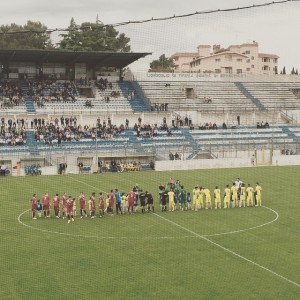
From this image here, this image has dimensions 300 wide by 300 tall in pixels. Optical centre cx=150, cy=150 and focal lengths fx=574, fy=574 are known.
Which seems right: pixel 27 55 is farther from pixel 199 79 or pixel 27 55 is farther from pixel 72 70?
pixel 199 79

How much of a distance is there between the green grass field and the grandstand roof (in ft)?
94.6

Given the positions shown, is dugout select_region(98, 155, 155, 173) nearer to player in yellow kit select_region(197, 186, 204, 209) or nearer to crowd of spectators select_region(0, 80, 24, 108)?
crowd of spectators select_region(0, 80, 24, 108)

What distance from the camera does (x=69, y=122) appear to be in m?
52.2

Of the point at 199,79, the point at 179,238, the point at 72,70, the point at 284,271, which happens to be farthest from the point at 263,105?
the point at 284,271

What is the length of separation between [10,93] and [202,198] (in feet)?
114

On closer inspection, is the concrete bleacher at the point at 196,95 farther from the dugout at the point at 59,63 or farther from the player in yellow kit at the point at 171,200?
the player in yellow kit at the point at 171,200

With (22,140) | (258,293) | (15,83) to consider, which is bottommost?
(258,293)

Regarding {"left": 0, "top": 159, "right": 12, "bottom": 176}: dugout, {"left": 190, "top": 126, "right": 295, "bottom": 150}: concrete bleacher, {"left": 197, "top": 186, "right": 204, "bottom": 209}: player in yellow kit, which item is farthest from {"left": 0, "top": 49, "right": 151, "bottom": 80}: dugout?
{"left": 197, "top": 186, "right": 204, "bottom": 209}: player in yellow kit

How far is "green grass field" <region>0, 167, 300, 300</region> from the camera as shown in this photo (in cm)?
1335

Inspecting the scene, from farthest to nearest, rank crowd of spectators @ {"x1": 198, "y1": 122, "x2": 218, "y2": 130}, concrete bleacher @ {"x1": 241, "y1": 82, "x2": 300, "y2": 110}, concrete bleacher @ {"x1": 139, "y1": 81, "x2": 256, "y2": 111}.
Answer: concrete bleacher @ {"x1": 241, "y1": 82, "x2": 300, "y2": 110}
concrete bleacher @ {"x1": 139, "y1": 81, "x2": 256, "y2": 111}
crowd of spectators @ {"x1": 198, "y1": 122, "x2": 218, "y2": 130}

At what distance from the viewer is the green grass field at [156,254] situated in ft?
43.8

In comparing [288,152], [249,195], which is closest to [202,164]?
[288,152]

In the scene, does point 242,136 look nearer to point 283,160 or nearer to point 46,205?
point 283,160

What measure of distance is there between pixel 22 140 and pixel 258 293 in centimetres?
3595
